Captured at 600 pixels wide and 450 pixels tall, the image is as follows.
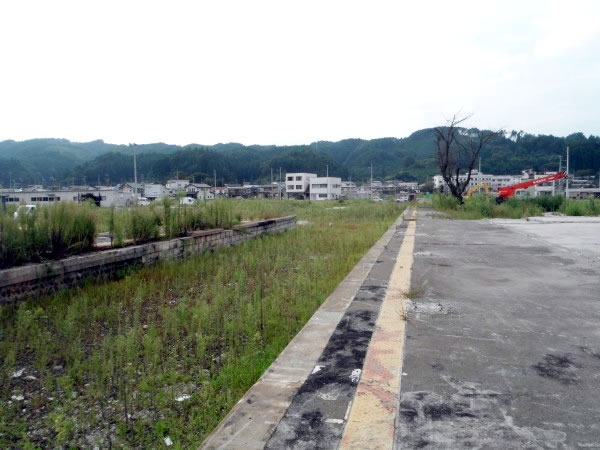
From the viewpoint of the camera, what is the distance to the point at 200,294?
18.1ft

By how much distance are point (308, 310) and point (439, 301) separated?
1.40m

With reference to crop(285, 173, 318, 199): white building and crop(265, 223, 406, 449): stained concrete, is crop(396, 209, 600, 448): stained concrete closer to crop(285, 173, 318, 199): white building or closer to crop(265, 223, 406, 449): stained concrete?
crop(265, 223, 406, 449): stained concrete

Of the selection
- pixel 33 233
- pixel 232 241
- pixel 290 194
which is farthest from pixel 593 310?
pixel 290 194

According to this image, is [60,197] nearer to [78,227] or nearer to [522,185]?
[78,227]

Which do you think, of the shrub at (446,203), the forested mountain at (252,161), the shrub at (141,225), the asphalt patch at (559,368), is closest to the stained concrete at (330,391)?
the asphalt patch at (559,368)

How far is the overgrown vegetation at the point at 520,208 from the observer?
67.9 ft

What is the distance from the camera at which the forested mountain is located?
88.8 meters

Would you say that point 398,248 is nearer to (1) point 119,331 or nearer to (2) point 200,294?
(2) point 200,294

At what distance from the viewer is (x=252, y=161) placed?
363 feet

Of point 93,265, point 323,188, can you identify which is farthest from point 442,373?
point 323,188

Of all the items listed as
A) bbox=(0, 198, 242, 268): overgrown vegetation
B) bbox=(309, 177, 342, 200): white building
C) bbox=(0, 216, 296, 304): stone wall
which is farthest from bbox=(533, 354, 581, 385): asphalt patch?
bbox=(309, 177, 342, 200): white building

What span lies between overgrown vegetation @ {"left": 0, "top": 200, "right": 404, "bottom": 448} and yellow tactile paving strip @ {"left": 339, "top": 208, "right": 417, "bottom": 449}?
0.76m

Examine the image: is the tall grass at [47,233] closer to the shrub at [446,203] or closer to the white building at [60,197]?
the white building at [60,197]

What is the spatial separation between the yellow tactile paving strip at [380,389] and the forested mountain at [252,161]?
7880 centimetres
